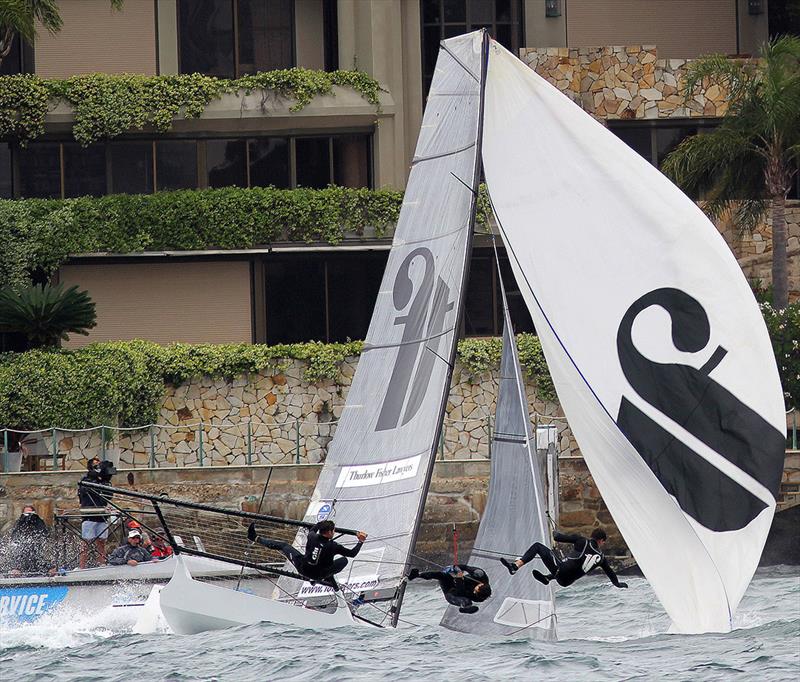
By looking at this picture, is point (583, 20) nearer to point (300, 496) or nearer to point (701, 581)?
point (300, 496)

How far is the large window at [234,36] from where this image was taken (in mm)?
38062

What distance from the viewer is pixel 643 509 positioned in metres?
17.9

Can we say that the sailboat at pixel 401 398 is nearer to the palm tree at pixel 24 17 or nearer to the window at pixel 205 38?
the palm tree at pixel 24 17

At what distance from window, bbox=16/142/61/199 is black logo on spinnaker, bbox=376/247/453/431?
66.3 ft

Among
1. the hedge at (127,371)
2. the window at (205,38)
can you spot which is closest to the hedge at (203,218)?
the hedge at (127,371)

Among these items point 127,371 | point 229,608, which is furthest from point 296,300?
point 229,608

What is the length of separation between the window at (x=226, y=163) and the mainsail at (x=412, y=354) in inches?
740

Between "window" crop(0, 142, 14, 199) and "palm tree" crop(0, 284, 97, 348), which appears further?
"window" crop(0, 142, 14, 199)

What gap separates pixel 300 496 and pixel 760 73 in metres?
13.0

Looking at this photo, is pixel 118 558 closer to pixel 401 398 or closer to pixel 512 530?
pixel 401 398

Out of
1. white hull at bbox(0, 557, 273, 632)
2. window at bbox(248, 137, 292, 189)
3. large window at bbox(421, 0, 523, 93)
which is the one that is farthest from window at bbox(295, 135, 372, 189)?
white hull at bbox(0, 557, 273, 632)

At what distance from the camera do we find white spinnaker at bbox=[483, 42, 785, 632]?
58.1ft

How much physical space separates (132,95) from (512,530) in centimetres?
1994

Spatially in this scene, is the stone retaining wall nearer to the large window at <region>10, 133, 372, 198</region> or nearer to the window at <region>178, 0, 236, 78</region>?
the large window at <region>10, 133, 372, 198</region>
